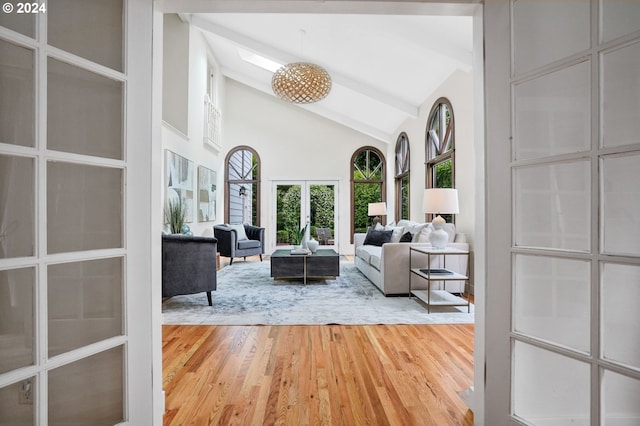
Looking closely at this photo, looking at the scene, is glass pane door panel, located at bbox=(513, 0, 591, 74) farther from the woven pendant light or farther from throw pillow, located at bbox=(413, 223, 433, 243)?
the woven pendant light

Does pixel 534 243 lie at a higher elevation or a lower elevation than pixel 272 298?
higher

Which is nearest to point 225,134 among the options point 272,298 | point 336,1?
point 272,298

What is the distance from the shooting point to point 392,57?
482cm

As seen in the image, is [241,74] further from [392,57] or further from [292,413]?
[292,413]

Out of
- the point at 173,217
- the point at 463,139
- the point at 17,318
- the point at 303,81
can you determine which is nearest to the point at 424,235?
the point at 463,139

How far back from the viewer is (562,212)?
3.91 ft

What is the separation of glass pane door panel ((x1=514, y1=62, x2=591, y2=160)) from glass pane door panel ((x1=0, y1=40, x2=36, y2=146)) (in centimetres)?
173

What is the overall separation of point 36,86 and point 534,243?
5.99 ft

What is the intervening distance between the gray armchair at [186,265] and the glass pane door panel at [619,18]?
3.33 metres

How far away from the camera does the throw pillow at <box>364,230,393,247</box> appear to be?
539 cm

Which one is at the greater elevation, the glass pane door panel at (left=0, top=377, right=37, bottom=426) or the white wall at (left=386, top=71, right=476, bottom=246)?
the white wall at (left=386, top=71, right=476, bottom=246)

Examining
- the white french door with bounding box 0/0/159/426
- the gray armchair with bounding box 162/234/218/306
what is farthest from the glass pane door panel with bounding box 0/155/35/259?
the gray armchair with bounding box 162/234/218/306

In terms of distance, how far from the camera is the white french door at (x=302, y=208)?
28.0ft

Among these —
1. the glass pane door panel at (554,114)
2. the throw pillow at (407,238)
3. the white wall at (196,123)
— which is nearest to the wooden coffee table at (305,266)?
the throw pillow at (407,238)
